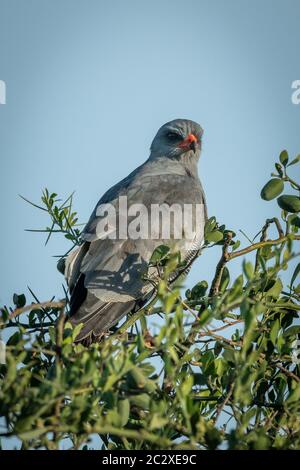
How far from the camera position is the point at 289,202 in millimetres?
3635

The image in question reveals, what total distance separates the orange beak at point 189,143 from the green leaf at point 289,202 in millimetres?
3830

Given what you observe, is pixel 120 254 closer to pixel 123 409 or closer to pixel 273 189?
pixel 273 189

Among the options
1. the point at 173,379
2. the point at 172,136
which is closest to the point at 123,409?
the point at 173,379

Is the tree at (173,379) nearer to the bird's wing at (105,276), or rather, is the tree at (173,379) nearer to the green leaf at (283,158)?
the green leaf at (283,158)

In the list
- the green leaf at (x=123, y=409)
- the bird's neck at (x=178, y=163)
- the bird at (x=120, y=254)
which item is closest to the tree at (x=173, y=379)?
the green leaf at (x=123, y=409)

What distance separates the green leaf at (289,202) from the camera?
3619mm

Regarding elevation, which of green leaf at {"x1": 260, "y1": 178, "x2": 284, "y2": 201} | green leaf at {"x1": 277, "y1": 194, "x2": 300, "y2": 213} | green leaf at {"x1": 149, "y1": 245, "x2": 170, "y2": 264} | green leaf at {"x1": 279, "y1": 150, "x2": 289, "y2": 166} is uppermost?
green leaf at {"x1": 279, "y1": 150, "x2": 289, "y2": 166}

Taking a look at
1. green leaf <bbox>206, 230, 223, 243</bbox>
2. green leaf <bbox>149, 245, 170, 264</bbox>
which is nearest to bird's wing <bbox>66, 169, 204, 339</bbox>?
green leaf <bbox>206, 230, 223, 243</bbox>

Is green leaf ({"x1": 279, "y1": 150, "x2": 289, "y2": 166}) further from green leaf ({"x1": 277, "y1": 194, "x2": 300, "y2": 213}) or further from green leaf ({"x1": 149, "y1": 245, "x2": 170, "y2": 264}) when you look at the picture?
green leaf ({"x1": 149, "y1": 245, "x2": 170, "y2": 264})

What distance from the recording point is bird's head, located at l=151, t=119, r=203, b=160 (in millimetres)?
7461

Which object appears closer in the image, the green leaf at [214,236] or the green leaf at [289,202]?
the green leaf at [289,202]

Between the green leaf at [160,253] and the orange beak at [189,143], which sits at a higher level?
the orange beak at [189,143]

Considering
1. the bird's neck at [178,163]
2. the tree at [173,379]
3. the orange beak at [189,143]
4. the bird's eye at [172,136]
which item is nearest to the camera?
the tree at [173,379]
